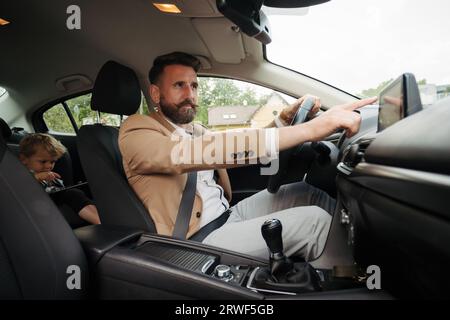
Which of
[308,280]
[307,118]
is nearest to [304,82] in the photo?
[307,118]

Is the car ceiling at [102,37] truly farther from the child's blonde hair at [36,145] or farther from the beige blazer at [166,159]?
the beige blazer at [166,159]

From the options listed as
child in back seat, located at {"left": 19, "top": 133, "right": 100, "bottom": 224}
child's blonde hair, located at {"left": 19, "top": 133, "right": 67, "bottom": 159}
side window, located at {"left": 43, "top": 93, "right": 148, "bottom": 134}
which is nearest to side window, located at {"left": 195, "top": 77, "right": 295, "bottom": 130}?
child in back seat, located at {"left": 19, "top": 133, "right": 100, "bottom": 224}

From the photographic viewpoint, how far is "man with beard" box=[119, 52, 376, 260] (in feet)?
3.37

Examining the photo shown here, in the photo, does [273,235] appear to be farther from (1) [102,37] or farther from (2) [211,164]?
(1) [102,37]

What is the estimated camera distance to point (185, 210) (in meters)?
1.24

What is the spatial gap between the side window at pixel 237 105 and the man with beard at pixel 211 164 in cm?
19

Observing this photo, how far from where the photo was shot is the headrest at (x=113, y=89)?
1.42m

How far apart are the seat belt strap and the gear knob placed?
1.21ft

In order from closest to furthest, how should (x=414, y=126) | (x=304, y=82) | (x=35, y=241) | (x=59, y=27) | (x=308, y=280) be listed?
(x=414, y=126) < (x=35, y=241) < (x=308, y=280) < (x=304, y=82) < (x=59, y=27)

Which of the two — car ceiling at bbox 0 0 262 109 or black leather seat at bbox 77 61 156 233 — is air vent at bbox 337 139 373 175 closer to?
black leather seat at bbox 77 61 156 233

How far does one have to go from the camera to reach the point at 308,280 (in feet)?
3.08

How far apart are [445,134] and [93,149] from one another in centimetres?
111

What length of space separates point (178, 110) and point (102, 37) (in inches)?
44.2
